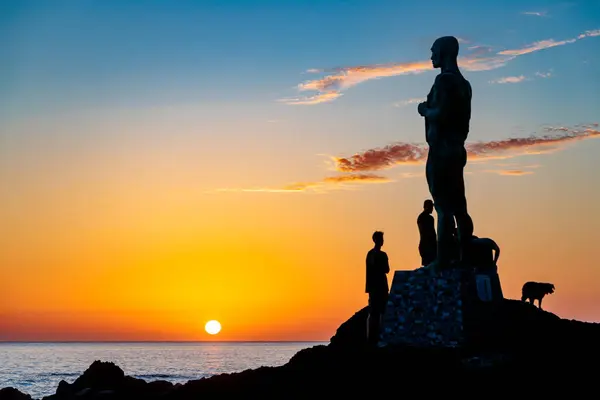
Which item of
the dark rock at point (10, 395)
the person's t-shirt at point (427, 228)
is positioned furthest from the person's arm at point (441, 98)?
the dark rock at point (10, 395)

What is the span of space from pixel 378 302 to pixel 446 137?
4.31 metres

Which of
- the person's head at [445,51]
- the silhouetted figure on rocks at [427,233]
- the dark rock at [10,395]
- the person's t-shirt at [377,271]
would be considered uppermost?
the person's head at [445,51]

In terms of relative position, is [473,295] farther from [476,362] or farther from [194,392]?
[194,392]

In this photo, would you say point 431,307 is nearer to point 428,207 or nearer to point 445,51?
point 428,207

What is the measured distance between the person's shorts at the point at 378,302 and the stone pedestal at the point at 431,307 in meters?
0.49

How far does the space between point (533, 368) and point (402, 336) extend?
3.45 meters

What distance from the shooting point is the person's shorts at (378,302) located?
66.4 feet

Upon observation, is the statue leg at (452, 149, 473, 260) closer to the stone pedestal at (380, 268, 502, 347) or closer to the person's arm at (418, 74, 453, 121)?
the stone pedestal at (380, 268, 502, 347)

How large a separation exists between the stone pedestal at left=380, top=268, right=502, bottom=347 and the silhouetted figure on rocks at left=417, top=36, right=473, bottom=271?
0.53 m

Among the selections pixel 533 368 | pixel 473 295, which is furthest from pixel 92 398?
pixel 533 368

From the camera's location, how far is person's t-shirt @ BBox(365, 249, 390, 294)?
780 inches

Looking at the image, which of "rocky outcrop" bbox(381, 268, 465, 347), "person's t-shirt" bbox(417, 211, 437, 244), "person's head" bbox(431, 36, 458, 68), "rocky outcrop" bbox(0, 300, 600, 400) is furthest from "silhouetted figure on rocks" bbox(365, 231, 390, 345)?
"person's head" bbox(431, 36, 458, 68)

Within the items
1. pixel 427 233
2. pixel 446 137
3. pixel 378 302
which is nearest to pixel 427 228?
pixel 427 233

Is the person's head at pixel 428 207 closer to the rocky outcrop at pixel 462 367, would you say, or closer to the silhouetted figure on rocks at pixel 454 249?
the silhouetted figure on rocks at pixel 454 249
